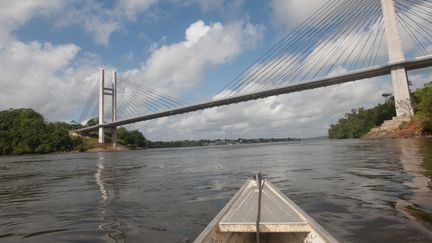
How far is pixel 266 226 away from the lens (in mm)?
3244

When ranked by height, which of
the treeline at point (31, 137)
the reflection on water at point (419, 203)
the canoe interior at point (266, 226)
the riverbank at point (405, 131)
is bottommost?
the reflection on water at point (419, 203)

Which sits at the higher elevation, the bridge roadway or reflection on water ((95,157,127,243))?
the bridge roadway

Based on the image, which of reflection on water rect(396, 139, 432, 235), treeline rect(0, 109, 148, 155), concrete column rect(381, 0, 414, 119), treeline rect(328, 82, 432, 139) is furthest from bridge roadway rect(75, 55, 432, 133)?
treeline rect(0, 109, 148, 155)

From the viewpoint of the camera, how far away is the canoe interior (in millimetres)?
3111

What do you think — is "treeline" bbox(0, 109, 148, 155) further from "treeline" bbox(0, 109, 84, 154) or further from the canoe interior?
the canoe interior

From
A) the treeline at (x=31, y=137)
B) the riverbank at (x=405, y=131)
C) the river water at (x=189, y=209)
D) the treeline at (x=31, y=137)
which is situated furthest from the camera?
the treeline at (x=31, y=137)

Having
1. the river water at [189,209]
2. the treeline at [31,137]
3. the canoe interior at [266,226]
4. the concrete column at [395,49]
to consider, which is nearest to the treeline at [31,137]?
the treeline at [31,137]

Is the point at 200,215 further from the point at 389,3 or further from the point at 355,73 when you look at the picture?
the point at 389,3

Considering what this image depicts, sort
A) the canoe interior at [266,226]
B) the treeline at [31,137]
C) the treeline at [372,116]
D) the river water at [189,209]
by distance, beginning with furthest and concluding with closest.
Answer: the treeline at [31,137] < the treeline at [372,116] < the river water at [189,209] < the canoe interior at [266,226]

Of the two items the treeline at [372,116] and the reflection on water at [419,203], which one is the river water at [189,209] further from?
the treeline at [372,116]

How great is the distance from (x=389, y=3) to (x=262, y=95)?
1713 centimetres

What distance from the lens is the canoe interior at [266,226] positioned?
3.11 meters

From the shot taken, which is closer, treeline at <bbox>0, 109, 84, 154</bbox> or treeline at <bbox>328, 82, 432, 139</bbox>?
treeline at <bbox>328, 82, 432, 139</bbox>

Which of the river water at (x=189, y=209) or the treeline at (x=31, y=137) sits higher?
the treeline at (x=31, y=137)
